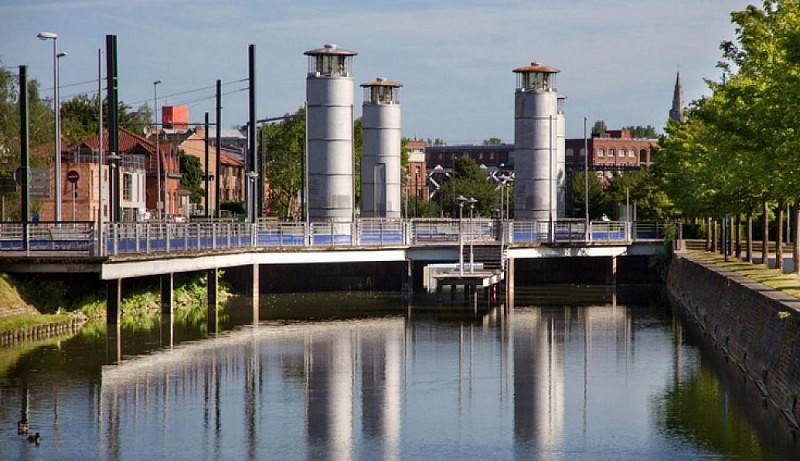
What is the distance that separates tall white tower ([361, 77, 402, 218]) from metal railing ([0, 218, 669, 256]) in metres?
7.61

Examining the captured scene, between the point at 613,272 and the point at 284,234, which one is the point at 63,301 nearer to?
the point at 284,234

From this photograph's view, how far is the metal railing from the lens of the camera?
52969 millimetres

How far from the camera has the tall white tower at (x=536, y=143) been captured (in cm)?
9600

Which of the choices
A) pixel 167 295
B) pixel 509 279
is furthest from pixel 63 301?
pixel 509 279

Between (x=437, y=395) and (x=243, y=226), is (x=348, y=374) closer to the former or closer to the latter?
(x=437, y=395)

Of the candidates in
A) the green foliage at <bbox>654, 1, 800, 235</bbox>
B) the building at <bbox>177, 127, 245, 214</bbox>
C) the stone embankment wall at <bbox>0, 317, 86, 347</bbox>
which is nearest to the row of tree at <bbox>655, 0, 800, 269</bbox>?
the green foliage at <bbox>654, 1, 800, 235</bbox>

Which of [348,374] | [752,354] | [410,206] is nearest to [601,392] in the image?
[752,354]

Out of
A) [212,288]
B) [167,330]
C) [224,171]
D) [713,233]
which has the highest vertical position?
[224,171]

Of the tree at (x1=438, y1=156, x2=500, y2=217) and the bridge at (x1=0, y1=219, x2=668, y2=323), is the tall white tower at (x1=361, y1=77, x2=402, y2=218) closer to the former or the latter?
the bridge at (x1=0, y1=219, x2=668, y2=323)

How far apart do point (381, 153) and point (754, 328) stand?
180ft

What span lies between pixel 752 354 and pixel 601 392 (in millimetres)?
4606

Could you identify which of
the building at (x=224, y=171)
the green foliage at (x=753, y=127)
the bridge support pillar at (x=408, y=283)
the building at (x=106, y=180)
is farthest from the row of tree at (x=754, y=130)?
the building at (x=224, y=171)

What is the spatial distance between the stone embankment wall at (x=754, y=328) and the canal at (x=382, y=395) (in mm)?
680

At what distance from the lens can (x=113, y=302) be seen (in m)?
53.7
